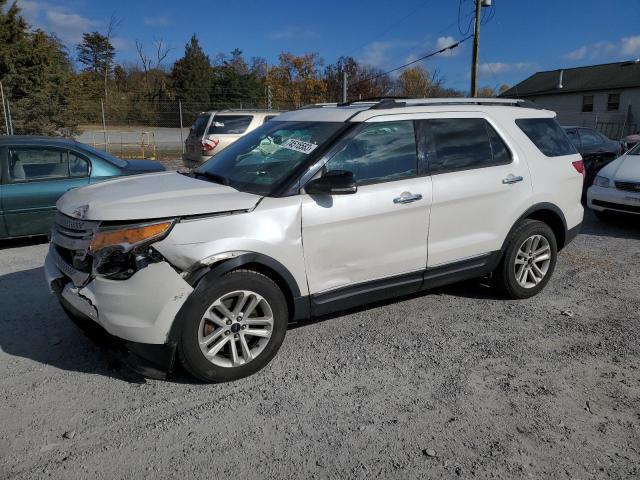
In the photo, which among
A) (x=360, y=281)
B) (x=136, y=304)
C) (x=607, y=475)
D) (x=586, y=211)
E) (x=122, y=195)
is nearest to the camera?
(x=607, y=475)

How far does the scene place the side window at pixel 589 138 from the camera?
11.2m

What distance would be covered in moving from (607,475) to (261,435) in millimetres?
1791

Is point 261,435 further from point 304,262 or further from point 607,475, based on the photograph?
point 607,475

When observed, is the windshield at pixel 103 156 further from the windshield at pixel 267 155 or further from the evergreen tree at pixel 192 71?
the evergreen tree at pixel 192 71

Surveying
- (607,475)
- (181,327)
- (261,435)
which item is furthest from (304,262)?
(607,475)

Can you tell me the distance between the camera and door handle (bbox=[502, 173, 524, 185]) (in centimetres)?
441

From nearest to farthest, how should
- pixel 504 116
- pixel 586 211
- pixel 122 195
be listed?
pixel 122 195 < pixel 504 116 < pixel 586 211

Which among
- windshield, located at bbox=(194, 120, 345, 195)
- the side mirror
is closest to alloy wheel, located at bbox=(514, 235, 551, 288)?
the side mirror

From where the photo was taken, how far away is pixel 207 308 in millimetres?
3098

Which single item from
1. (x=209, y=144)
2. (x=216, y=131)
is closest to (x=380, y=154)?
(x=209, y=144)

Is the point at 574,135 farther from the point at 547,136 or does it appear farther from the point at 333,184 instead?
the point at 333,184

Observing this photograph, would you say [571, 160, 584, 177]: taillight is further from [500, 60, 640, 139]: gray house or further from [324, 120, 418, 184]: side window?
[500, 60, 640, 139]: gray house

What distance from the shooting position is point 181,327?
3.04 m

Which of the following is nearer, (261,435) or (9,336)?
(261,435)
